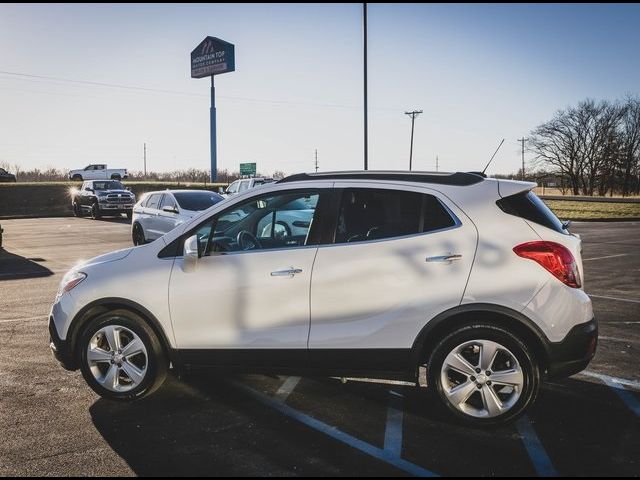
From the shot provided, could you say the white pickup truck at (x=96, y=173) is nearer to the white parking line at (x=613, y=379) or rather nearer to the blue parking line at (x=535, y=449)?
the white parking line at (x=613, y=379)

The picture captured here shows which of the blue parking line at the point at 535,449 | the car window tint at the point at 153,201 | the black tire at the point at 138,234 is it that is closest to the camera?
the blue parking line at the point at 535,449

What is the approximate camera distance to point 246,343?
14.3 feet

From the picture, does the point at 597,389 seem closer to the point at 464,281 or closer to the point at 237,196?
the point at 464,281

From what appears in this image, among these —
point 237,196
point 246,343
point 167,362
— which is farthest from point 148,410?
point 237,196

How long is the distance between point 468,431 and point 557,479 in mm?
796

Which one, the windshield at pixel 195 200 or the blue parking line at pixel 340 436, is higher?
the windshield at pixel 195 200

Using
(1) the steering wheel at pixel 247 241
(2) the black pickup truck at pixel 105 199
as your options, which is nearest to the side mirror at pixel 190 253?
(1) the steering wheel at pixel 247 241

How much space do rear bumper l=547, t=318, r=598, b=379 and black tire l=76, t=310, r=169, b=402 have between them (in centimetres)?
279

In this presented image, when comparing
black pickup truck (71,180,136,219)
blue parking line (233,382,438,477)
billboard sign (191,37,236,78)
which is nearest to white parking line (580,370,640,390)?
blue parking line (233,382,438,477)

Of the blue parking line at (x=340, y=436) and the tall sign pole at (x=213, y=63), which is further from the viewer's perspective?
the tall sign pole at (x=213, y=63)

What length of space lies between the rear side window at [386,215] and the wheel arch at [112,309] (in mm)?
1516

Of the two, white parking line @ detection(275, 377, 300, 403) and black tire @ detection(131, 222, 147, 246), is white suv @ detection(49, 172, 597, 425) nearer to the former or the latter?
white parking line @ detection(275, 377, 300, 403)

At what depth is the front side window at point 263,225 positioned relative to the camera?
4465mm

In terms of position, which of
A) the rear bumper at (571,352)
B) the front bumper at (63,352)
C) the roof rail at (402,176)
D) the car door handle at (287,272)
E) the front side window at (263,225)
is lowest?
the front bumper at (63,352)
